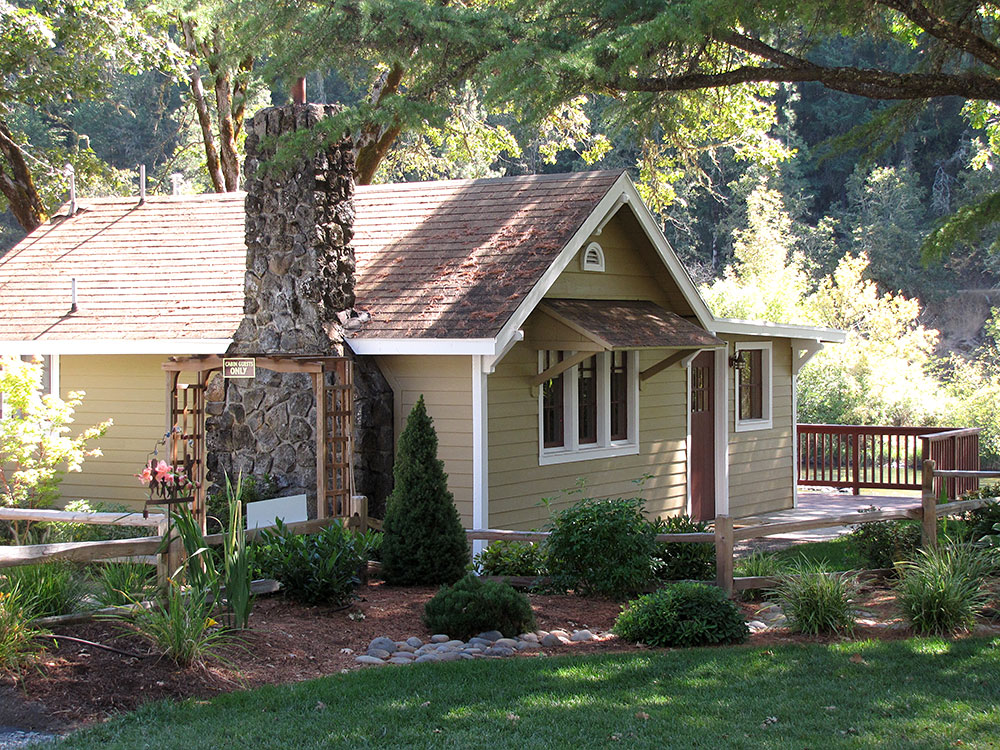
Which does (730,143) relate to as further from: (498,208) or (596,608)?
(596,608)

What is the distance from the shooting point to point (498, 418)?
12.2 metres

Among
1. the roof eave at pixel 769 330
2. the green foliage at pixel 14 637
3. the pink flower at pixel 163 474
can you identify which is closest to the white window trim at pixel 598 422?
→ the roof eave at pixel 769 330

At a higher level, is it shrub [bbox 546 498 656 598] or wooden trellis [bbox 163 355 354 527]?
wooden trellis [bbox 163 355 354 527]

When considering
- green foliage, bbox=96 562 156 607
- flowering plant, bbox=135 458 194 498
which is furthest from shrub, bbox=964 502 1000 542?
green foliage, bbox=96 562 156 607

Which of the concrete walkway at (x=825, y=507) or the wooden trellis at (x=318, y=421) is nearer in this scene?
the wooden trellis at (x=318, y=421)

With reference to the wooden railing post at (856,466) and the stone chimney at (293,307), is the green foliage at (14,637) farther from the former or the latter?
the wooden railing post at (856,466)

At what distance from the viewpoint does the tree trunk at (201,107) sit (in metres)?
21.6

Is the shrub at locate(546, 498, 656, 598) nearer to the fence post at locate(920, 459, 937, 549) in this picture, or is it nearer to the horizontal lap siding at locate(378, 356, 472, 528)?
the horizontal lap siding at locate(378, 356, 472, 528)

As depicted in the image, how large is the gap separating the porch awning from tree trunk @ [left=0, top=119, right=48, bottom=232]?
12866mm

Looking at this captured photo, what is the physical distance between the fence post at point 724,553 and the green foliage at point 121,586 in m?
4.68

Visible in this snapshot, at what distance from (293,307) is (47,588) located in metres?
5.04

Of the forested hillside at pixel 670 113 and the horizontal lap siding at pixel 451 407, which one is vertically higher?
the forested hillside at pixel 670 113

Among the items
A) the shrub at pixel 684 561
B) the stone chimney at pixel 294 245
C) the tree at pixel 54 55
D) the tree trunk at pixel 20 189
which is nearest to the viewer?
the shrub at pixel 684 561

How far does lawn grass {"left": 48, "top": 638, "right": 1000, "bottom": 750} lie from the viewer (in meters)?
5.71
